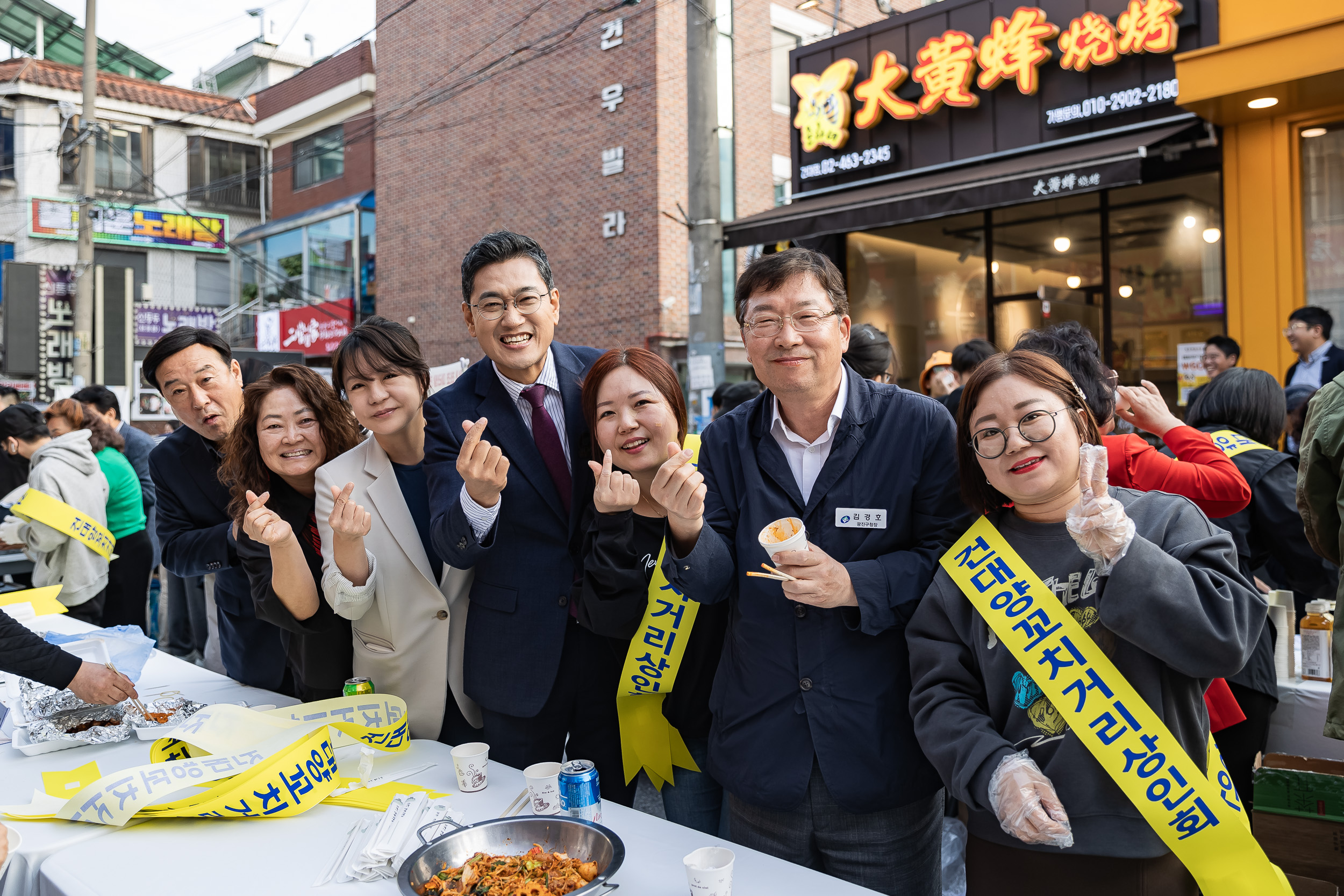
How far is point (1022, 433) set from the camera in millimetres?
1728

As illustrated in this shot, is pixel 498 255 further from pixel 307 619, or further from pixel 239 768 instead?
pixel 239 768

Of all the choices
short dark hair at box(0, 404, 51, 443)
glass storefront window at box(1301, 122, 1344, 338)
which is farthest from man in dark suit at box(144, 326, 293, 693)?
glass storefront window at box(1301, 122, 1344, 338)

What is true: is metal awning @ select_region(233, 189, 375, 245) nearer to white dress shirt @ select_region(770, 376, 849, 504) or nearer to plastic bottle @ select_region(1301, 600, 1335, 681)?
white dress shirt @ select_region(770, 376, 849, 504)

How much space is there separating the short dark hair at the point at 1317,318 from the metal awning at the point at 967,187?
4.59 feet

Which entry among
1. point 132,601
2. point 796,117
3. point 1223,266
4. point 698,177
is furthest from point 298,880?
point 796,117

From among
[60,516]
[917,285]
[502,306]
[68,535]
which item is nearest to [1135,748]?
[502,306]

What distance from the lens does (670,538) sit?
6.64ft

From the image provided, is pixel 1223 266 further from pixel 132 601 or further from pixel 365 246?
pixel 365 246

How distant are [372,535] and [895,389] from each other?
1603mm

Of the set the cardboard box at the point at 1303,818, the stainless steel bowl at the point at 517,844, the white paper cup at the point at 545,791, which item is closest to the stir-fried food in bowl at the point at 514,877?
the stainless steel bowl at the point at 517,844

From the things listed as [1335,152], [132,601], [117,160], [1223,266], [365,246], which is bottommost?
[132,601]

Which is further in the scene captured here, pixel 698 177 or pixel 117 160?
pixel 117 160

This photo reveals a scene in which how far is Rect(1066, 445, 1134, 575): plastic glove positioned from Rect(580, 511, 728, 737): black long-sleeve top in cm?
86

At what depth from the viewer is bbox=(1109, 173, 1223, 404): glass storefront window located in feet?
23.7
